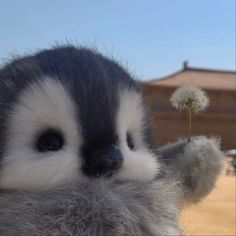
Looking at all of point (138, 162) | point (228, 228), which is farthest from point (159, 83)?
point (138, 162)

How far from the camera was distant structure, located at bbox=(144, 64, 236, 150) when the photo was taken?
14.2m

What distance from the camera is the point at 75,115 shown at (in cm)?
99

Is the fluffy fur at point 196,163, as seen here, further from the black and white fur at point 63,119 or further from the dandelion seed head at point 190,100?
the black and white fur at point 63,119

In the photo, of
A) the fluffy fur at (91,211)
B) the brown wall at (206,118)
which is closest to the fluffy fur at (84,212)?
the fluffy fur at (91,211)

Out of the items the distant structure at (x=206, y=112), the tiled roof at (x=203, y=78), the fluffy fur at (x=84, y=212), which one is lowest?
the fluffy fur at (x=84, y=212)

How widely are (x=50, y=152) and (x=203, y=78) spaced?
56.1ft

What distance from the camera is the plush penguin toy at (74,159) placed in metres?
0.92

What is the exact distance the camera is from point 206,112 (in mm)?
15031

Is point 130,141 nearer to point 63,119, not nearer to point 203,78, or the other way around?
point 63,119

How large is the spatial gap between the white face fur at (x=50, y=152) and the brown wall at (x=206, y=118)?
41.3 feet

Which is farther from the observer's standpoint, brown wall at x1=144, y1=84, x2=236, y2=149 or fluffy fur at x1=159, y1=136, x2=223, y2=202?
brown wall at x1=144, y1=84, x2=236, y2=149

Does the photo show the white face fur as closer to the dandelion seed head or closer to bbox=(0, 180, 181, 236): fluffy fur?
bbox=(0, 180, 181, 236): fluffy fur

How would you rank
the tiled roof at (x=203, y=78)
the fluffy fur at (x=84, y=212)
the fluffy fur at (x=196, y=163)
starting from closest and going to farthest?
the fluffy fur at (x=84, y=212) < the fluffy fur at (x=196, y=163) < the tiled roof at (x=203, y=78)

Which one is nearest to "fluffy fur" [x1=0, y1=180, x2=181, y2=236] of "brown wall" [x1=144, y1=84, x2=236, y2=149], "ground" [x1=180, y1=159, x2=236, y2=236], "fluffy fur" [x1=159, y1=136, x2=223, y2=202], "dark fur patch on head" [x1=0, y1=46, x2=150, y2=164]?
"dark fur patch on head" [x1=0, y1=46, x2=150, y2=164]
